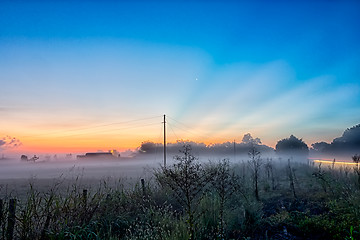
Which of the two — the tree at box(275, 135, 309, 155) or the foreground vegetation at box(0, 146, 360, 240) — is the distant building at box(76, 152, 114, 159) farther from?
the foreground vegetation at box(0, 146, 360, 240)

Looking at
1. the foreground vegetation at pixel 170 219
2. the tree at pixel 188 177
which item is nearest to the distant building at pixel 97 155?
the foreground vegetation at pixel 170 219

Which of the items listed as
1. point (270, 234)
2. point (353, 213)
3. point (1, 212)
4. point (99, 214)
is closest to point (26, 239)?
point (1, 212)

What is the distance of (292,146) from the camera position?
67.7 meters

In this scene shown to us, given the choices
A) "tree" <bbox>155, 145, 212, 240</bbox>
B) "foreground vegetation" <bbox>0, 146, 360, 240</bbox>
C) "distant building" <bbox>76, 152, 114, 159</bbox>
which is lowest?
"distant building" <bbox>76, 152, 114, 159</bbox>

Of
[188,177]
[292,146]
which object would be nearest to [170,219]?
[188,177]

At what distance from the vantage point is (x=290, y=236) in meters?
6.71

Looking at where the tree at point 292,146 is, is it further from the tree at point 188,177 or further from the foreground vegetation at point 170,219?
the tree at point 188,177

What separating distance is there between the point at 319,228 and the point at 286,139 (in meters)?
70.0

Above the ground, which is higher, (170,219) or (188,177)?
(188,177)

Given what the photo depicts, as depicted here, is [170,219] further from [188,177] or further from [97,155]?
[97,155]

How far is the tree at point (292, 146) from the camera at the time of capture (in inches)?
2619

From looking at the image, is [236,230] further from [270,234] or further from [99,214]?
[99,214]

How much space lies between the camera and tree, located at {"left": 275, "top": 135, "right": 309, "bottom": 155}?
66.5m

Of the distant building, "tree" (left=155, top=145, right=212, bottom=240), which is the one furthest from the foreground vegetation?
the distant building
